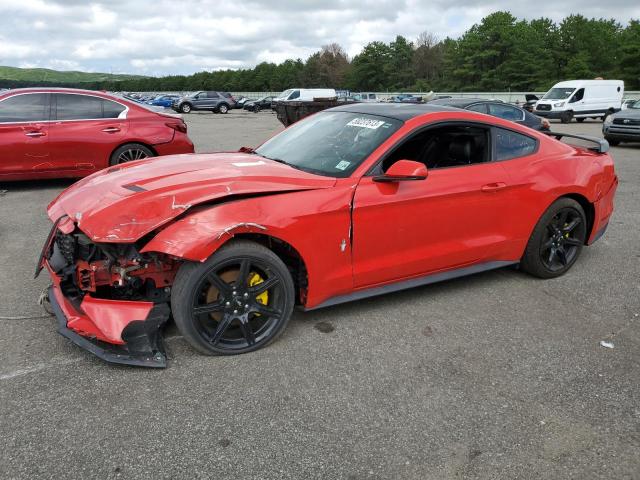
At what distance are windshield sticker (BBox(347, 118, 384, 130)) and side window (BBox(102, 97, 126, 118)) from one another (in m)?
5.32

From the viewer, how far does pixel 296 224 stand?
3.07 meters

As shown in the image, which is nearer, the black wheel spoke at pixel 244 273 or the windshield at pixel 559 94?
the black wheel spoke at pixel 244 273

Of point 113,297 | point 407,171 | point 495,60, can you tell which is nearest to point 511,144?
point 407,171

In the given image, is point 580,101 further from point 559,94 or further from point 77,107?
point 77,107

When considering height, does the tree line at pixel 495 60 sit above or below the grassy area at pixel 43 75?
below

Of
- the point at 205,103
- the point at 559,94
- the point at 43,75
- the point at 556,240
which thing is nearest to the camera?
the point at 556,240

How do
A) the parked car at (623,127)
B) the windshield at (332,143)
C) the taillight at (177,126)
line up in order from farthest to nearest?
the parked car at (623,127), the taillight at (177,126), the windshield at (332,143)

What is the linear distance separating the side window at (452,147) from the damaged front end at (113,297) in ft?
6.75

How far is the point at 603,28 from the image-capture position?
64.5 metres

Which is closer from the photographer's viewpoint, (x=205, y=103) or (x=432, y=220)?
(x=432, y=220)

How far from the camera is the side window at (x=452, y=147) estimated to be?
12.7ft

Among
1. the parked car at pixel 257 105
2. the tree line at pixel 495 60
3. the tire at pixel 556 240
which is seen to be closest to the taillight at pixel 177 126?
the tire at pixel 556 240

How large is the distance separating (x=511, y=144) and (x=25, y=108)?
688 centimetres

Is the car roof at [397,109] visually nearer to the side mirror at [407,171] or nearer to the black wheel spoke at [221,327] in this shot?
the side mirror at [407,171]
